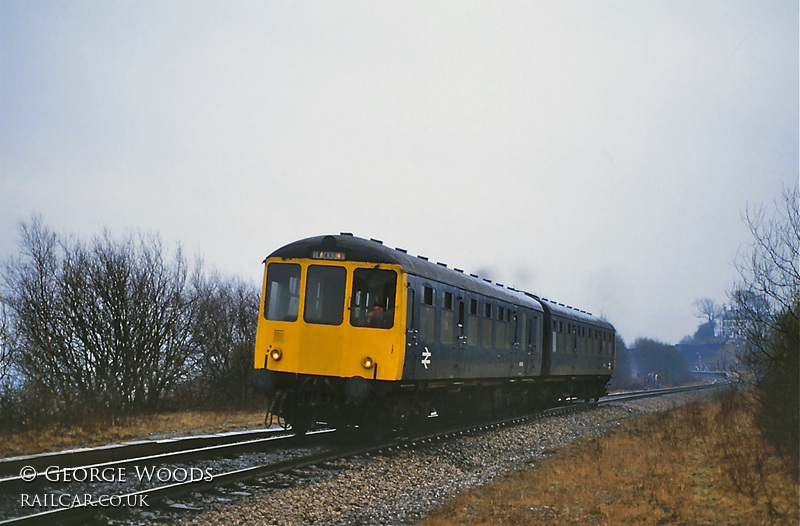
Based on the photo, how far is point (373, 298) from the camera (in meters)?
12.4

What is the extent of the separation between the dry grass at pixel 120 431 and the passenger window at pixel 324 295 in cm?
367

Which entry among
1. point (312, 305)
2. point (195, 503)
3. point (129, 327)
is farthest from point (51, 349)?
point (195, 503)

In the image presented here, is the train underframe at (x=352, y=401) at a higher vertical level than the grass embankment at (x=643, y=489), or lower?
higher

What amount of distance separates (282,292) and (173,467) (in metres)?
3.93

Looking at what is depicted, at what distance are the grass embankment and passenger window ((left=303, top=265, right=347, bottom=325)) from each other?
12.0ft

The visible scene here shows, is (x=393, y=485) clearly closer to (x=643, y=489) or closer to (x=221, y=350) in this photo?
(x=643, y=489)

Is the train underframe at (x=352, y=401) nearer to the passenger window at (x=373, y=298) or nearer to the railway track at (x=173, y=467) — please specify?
the railway track at (x=173, y=467)

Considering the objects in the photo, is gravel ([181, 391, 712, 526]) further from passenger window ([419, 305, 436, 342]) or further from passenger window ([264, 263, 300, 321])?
passenger window ([264, 263, 300, 321])

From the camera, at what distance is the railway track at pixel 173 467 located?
7.12 metres

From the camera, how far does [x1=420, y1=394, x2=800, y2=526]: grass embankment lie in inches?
322


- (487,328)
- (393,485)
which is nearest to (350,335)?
(393,485)

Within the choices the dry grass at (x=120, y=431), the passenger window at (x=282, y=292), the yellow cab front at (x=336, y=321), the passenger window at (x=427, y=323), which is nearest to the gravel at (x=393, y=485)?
the yellow cab front at (x=336, y=321)

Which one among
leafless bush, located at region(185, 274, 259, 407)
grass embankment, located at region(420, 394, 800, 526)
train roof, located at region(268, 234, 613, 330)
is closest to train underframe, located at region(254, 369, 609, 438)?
train roof, located at region(268, 234, 613, 330)

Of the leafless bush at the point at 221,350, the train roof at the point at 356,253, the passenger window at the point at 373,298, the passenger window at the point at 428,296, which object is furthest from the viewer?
the leafless bush at the point at 221,350
